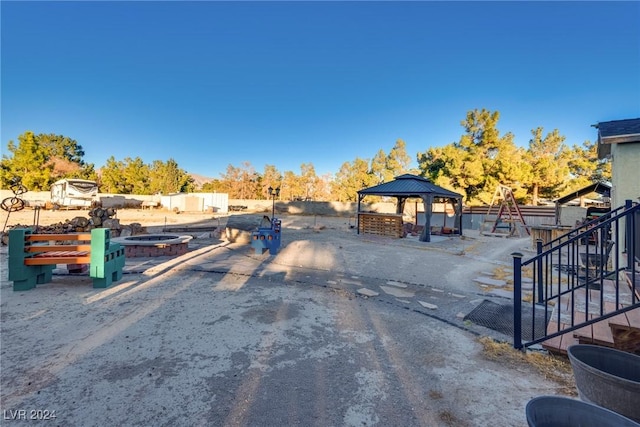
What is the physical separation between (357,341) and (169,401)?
75.6 inches

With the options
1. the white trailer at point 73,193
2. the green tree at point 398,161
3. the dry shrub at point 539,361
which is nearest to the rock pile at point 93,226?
the white trailer at point 73,193

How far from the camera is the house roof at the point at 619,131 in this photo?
5.41 metres

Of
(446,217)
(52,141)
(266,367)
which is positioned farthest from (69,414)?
(52,141)

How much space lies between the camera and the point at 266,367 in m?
2.63

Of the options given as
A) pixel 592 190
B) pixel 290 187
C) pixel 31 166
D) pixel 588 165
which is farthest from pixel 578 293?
Result: pixel 31 166

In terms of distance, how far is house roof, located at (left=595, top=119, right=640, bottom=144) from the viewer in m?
5.41

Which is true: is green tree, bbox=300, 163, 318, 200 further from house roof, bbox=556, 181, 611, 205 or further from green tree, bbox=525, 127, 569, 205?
house roof, bbox=556, 181, 611, 205

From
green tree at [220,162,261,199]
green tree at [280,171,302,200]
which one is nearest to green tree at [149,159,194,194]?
green tree at [220,162,261,199]

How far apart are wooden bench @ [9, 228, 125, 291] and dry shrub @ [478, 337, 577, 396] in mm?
5941

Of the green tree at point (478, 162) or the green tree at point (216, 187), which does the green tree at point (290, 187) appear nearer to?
the green tree at point (216, 187)

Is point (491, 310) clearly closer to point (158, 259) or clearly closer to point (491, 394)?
point (491, 394)

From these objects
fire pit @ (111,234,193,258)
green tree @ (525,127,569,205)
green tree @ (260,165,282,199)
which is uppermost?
green tree @ (260,165,282,199)

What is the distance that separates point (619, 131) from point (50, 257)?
11.1 metres

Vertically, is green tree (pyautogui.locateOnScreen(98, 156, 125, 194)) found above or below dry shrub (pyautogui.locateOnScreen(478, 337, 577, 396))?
above
